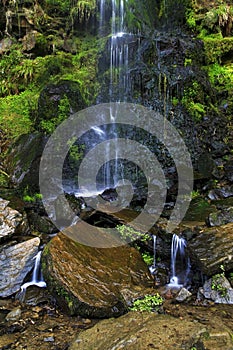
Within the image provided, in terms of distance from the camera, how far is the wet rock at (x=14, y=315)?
4.23 meters

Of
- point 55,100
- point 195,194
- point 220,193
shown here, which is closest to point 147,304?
point 195,194

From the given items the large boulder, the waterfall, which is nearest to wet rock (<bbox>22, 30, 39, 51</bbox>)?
the waterfall

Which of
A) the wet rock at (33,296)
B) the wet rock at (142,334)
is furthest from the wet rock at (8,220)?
the wet rock at (142,334)

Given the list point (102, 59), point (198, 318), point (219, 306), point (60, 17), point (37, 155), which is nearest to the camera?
point (198, 318)

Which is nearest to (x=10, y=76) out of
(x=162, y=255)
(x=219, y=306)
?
(x=162, y=255)

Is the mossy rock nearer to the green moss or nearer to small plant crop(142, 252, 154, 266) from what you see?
the green moss

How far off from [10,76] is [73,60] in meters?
2.54

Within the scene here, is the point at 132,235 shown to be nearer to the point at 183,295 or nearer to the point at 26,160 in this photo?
the point at 183,295

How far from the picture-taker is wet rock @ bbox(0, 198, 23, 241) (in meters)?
5.40

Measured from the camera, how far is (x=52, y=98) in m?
9.03

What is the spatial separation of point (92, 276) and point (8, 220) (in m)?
2.03

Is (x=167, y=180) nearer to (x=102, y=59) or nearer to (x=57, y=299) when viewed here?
(x=57, y=299)

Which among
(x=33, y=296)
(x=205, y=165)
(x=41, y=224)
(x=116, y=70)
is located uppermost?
(x=116, y=70)

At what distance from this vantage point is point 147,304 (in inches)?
156
